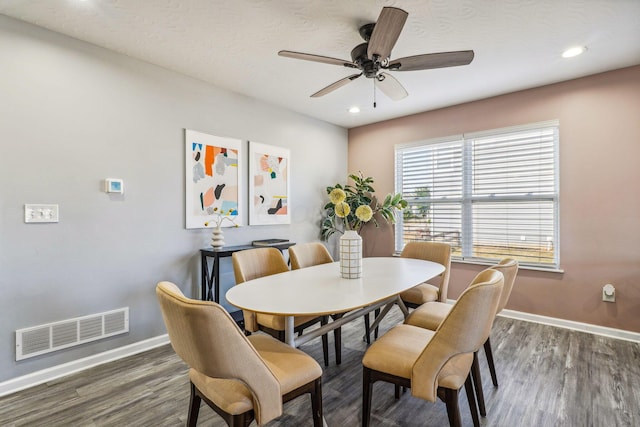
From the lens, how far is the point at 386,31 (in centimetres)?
186

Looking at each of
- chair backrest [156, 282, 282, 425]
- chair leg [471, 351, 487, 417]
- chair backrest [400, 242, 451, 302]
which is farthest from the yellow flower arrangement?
chair backrest [156, 282, 282, 425]

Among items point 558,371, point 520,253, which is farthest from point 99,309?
point 520,253

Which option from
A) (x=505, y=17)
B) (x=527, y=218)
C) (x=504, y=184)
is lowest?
(x=527, y=218)

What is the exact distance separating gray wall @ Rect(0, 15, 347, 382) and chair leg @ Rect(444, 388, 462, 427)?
2576 millimetres

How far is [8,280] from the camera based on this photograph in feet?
7.28

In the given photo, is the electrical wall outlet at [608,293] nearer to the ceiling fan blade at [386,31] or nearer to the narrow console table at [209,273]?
the ceiling fan blade at [386,31]

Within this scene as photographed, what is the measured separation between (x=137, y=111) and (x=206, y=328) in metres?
2.49

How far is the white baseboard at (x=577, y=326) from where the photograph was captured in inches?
119

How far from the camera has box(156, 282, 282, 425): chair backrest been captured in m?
1.13

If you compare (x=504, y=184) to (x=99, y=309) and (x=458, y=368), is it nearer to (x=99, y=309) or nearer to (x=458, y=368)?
(x=458, y=368)

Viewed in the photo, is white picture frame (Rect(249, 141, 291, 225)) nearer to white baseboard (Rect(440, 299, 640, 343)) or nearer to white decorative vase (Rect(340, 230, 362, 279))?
white decorative vase (Rect(340, 230, 362, 279))

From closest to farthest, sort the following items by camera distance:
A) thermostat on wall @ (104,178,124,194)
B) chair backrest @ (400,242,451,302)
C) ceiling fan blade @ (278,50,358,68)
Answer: ceiling fan blade @ (278,50,358,68), thermostat on wall @ (104,178,124,194), chair backrest @ (400,242,451,302)

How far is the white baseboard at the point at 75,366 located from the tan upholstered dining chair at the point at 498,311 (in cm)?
232

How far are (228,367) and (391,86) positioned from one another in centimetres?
239
